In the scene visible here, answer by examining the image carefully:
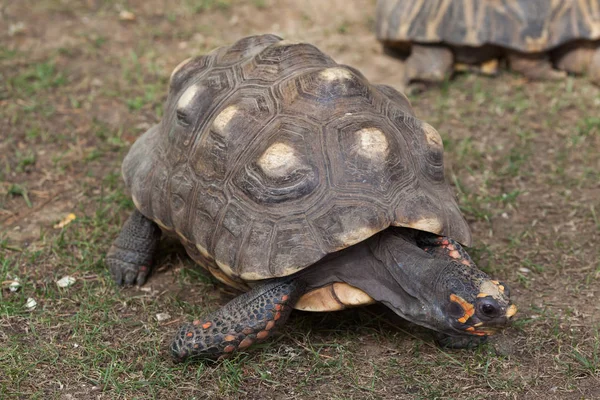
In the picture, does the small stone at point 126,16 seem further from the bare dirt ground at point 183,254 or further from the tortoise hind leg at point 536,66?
the tortoise hind leg at point 536,66

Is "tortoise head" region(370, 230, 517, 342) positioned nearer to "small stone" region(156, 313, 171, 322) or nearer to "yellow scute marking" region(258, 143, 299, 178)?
"yellow scute marking" region(258, 143, 299, 178)

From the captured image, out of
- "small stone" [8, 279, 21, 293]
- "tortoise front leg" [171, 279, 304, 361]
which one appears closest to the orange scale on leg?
"tortoise front leg" [171, 279, 304, 361]

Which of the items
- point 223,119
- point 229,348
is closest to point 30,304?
point 229,348

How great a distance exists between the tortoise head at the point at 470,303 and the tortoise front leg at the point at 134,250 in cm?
173

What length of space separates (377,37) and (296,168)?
149 inches

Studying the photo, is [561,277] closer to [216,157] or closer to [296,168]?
[296,168]

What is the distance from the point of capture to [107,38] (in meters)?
6.89

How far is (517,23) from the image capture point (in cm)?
637

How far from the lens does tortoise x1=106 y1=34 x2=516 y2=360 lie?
334 cm

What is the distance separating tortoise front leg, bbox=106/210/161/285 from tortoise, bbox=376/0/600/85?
2978mm

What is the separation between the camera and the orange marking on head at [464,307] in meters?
3.17

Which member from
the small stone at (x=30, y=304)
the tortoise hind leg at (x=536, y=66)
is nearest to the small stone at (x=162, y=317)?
the small stone at (x=30, y=304)

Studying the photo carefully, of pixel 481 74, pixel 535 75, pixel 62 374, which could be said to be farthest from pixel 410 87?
pixel 62 374

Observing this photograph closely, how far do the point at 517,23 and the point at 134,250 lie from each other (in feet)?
13.0
